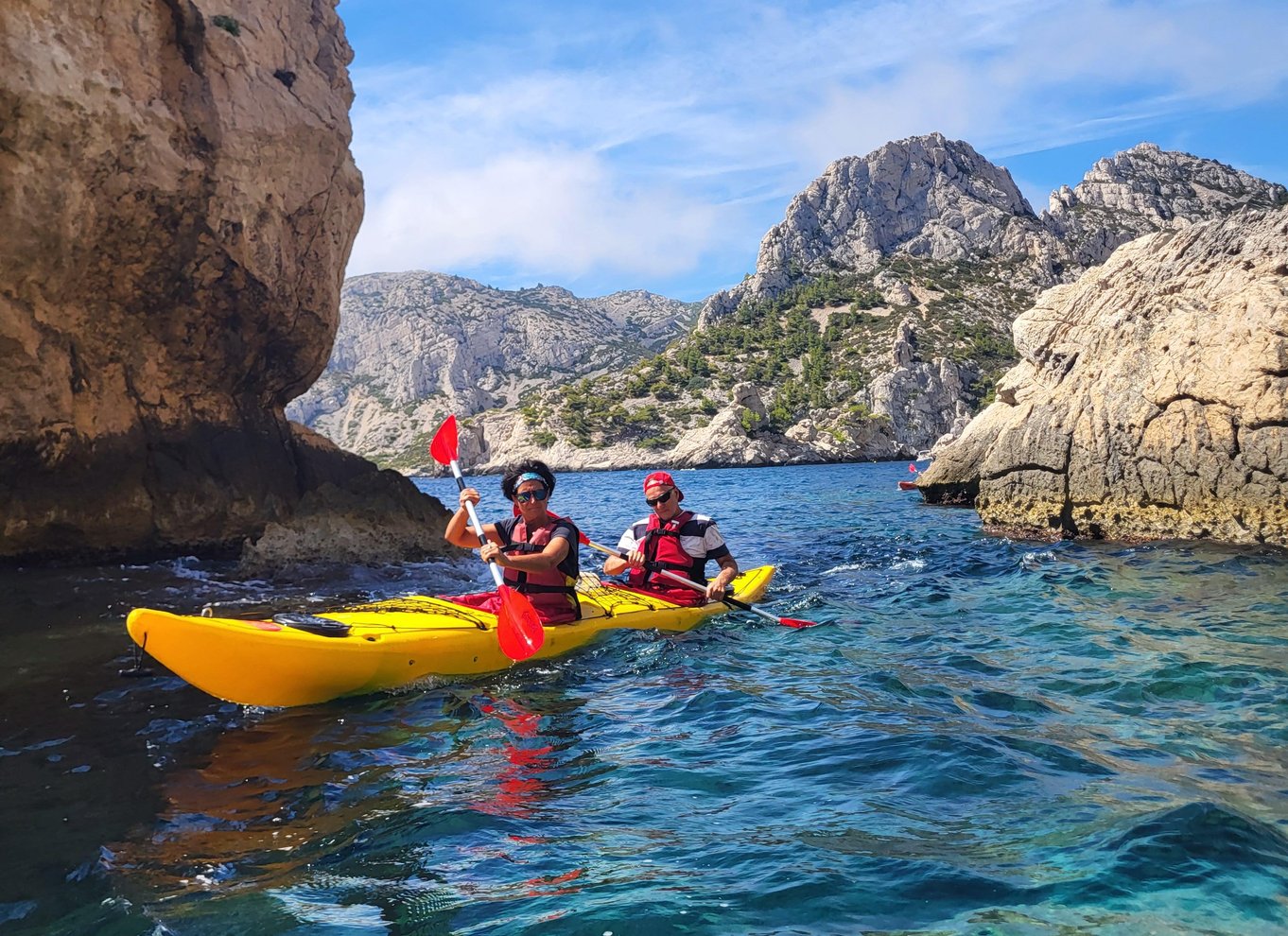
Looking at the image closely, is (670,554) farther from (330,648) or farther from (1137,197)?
(1137,197)

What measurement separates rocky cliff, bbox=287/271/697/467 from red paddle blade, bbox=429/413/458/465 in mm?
98251

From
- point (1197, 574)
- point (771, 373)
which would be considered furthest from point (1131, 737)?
point (771, 373)

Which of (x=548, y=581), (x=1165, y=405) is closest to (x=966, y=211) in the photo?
(x=1165, y=405)

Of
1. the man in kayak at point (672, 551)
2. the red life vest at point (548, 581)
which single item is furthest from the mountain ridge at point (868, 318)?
the red life vest at point (548, 581)

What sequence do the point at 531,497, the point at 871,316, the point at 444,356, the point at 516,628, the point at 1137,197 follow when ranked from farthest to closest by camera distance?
the point at 444,356
the point at 871,316
the point at 1137,197
the point at 531,497
the point at 516,628

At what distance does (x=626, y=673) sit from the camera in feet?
24.6

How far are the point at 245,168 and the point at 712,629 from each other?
1013 centimetres

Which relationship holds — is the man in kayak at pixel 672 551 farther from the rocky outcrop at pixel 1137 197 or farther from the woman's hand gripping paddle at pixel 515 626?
the rocky outcrop at pixel 1137 197

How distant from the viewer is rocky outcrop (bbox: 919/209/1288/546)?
1120 centimetres

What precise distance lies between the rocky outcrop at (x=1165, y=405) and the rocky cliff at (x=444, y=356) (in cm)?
9616

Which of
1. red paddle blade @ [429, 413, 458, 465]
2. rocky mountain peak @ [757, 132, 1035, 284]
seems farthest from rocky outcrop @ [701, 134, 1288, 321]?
red paddle blade @ [429, 413, 458, 465]

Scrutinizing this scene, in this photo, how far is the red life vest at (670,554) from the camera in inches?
392

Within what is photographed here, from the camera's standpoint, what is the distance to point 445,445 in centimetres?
960

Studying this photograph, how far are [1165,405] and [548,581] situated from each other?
31.8ft
